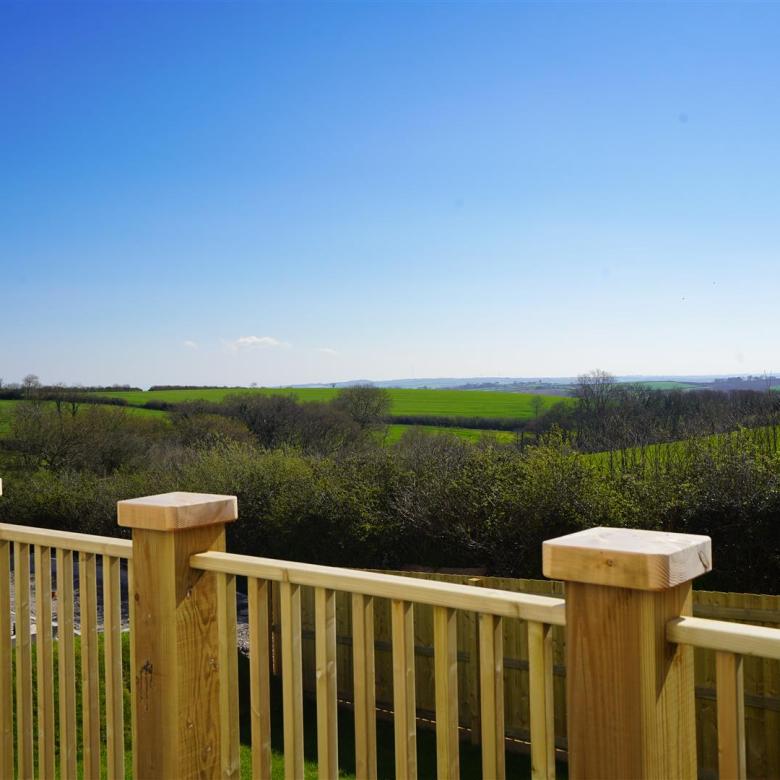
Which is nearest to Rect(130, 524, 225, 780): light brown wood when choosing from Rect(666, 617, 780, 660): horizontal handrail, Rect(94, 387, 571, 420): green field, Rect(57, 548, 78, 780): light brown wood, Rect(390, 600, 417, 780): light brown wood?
Rect(57, 548, 78, 780): light brown wood

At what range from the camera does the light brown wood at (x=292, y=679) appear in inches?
63.0

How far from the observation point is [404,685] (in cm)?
143

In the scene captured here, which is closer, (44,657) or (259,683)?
(259,683)

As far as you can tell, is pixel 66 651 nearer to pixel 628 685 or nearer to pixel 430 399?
pixel 628 685

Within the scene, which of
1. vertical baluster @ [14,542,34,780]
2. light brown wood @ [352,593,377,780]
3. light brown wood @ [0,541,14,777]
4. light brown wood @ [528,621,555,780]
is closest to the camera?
light brown wood @ [528,621,555,780]

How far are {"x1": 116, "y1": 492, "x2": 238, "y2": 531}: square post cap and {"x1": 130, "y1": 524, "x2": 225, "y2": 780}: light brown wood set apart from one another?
0.02 meters

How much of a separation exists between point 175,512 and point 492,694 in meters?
0.87

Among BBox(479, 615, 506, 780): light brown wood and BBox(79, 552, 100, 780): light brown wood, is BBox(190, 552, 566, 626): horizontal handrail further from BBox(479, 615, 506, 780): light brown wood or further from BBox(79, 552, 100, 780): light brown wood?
BBox(79, 552, 100, 780): light brown wood

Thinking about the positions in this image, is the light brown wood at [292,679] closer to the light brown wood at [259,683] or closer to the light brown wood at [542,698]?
the light brown wood at [259,683]

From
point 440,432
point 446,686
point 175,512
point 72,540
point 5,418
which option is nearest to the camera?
point 446,686

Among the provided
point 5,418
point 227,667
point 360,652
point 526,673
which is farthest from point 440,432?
point 360,652

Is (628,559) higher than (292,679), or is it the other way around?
(628,559)

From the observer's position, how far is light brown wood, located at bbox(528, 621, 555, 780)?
4.17ft

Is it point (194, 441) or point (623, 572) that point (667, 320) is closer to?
point (194, 441)
